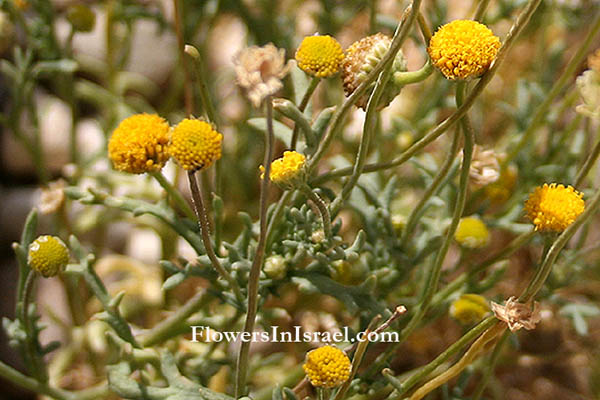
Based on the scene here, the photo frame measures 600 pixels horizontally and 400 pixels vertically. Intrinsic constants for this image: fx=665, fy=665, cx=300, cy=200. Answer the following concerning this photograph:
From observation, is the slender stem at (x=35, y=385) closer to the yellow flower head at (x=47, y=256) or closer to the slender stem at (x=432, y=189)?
the yellow flower head at (x=47, y=256)

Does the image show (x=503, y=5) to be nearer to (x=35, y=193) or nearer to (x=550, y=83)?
(x=550, y=83)

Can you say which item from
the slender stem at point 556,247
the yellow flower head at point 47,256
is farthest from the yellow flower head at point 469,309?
the yellow flower head at point 47,256

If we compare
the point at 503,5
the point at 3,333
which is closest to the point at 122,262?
the point at 3,333

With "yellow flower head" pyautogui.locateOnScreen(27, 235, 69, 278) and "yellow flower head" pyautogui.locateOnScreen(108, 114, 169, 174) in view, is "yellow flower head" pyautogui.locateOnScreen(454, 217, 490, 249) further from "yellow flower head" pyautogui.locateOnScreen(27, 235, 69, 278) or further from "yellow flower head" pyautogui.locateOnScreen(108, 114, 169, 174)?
"yellow flower head" pyautogui.locateOnScreen(27, 235, 69, 278)

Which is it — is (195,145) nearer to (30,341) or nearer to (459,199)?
(459,199)

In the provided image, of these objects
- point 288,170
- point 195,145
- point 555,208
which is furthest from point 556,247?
point 195,145
